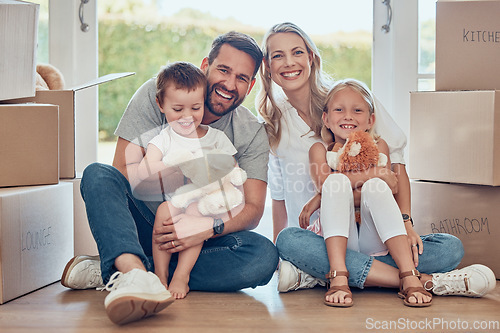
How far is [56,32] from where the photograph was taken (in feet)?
6.68

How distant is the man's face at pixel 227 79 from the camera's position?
54.4 inches

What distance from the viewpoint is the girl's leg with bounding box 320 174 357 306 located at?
1276mm

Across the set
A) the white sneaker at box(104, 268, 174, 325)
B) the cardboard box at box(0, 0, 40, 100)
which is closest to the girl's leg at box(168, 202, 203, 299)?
the white sneaker at box(104, 268, 174, 325)

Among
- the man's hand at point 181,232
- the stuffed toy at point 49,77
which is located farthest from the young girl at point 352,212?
the stuffed toy at point 49,77

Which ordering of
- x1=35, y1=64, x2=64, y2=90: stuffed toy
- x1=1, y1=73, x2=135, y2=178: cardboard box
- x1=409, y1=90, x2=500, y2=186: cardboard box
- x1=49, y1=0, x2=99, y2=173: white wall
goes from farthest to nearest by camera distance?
x1=49, y1=0, x2=99, y2=173: white wall < x1=35, y1=64, x2=64, y2=90: stuffed toy < x1=1, y1=73, x2=135, y2=178: cardboard box < x1=409, y1=90, x2=500, y2=186: cardboard box

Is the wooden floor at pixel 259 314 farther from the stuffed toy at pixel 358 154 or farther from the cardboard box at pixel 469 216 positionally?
the stuffed toy at pixel 358 154

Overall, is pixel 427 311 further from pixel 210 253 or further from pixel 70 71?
pixel 70 71

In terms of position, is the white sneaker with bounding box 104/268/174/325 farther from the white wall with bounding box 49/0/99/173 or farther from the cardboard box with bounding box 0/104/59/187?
the white wall with bounding box 49/0/99/173

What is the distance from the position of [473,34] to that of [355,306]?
0.80 meters

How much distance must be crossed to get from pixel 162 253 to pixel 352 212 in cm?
45

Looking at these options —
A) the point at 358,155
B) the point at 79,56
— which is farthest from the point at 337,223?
the point at 79,56

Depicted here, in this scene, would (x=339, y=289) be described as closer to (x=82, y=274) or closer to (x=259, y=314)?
(x=259, y=314)

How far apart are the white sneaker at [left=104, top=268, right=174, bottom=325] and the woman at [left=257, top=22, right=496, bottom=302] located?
0.36 metres

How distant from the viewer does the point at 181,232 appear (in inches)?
51.1
